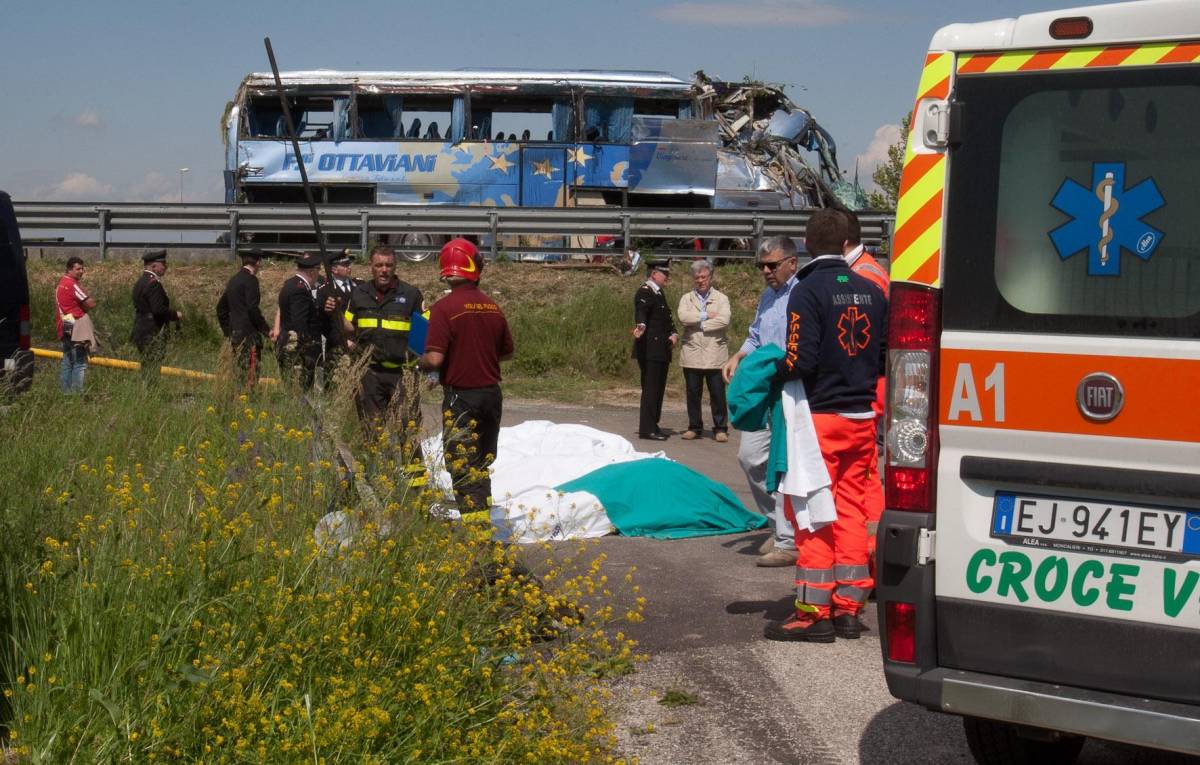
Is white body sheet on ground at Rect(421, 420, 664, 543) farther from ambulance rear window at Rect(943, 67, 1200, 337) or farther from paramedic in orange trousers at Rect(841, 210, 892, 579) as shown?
ambulance rear window at Rect(943, 67, 1200, 337)

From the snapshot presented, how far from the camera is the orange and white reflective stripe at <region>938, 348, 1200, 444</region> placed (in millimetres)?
3629

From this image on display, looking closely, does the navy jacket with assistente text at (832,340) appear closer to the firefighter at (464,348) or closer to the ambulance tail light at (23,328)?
the firefighter at (464,348)

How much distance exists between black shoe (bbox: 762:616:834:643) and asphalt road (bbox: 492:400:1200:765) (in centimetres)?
5

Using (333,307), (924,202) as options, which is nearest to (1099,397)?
(924,202)

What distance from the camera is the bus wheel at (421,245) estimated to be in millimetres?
23422

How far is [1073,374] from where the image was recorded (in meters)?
3.79

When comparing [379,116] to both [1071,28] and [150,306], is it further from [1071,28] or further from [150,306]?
[1071,28]

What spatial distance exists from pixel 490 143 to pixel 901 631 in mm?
21836

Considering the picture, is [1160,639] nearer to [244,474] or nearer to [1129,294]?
[1129,294]

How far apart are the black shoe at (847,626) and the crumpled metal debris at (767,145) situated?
18.9 metres

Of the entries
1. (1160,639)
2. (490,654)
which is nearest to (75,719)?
(490,654)

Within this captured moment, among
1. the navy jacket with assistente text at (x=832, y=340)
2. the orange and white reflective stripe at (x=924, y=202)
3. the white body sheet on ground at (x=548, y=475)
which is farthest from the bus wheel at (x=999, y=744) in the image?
the white body sheet on ground at (x=548, y=475)

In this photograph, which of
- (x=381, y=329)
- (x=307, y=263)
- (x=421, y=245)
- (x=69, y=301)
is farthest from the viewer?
A: (x=421, y=245)

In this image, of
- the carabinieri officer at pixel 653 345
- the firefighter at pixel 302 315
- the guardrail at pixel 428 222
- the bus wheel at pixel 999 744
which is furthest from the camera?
the guardrail at pixel 428 222
